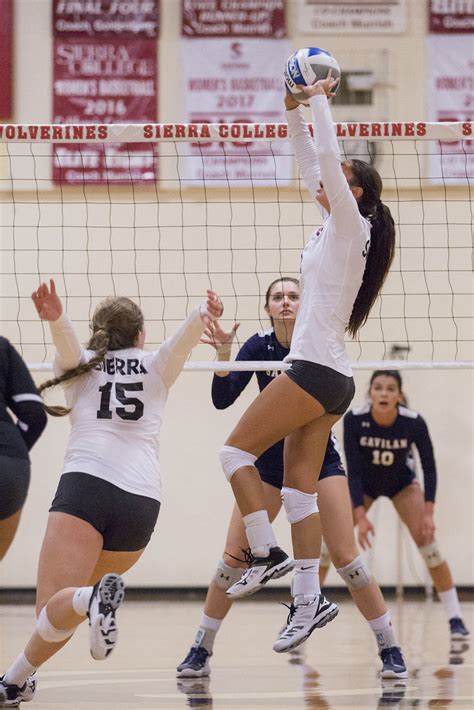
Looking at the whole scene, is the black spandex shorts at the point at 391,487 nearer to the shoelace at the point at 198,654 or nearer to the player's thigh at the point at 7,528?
the shoelace at the point at 198,654

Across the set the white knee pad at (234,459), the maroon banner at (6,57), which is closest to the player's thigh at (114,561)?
the white knee pad at (234,459)

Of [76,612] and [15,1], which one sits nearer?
[76,612]

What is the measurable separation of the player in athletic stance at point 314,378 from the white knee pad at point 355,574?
42.0 inches

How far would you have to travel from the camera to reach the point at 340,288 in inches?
190

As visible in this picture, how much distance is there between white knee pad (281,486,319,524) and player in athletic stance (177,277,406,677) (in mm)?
1024

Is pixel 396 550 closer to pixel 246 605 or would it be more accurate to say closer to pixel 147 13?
pixel 246 605

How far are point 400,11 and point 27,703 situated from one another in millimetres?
7568

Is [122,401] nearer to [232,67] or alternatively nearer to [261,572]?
[261,572]

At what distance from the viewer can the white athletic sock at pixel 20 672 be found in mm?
5039

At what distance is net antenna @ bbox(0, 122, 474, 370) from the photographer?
10.2 meters

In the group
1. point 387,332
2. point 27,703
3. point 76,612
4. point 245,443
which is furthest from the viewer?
point 387,332

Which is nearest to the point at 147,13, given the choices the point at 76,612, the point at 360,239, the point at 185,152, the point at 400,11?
the point at 185,152

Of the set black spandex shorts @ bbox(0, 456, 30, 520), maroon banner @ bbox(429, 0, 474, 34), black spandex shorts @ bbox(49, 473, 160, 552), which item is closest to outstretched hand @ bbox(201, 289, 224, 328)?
black spandex shorts @ bbox(49, 473, 160, 552)

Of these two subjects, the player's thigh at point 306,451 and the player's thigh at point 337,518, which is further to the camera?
the player's thigh at point 337,518
